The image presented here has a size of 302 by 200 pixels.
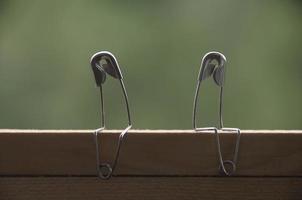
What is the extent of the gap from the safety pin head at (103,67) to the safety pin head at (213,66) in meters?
0.07

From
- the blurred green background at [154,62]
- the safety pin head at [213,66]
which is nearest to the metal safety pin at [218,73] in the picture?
the safety pin head at [213,66]

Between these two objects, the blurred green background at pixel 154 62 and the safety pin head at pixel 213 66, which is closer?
the safety pin head at pixel 213 66

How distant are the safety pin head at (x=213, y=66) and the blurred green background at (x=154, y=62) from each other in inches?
41.8

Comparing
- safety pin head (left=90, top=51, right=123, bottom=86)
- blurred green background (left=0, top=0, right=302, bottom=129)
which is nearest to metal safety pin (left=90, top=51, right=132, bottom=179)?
safety pin head (left=90, top=51, right=123, bottom=86)

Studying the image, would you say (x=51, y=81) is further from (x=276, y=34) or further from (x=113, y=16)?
(x=276, y=34)
